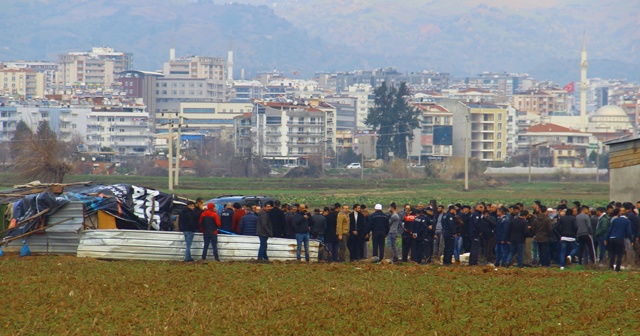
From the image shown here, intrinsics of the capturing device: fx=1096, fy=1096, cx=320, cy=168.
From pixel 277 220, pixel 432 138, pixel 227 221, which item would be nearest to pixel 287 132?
pixel 432 138

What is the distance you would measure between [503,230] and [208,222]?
21.4ft

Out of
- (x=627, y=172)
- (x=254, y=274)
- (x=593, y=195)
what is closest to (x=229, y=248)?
(x=254, y=274)

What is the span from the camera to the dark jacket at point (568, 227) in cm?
2400

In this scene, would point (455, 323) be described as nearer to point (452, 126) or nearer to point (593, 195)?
point (593, 195)

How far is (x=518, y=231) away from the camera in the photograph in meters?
24.0

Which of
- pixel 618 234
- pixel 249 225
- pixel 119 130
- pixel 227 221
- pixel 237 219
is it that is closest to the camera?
pixel 618 234

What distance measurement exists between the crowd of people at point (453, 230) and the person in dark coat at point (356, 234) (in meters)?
0.02

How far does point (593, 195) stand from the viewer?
7162 centimetres

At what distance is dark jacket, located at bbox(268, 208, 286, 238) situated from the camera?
24.9 metres

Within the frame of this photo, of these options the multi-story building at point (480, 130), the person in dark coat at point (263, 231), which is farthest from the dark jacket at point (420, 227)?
the multi-story building at point (480, 130)

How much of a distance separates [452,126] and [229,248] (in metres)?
125

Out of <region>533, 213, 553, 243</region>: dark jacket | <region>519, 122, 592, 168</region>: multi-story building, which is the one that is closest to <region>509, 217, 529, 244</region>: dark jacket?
<region>533, 213, 553, 243</region>: dark jacket

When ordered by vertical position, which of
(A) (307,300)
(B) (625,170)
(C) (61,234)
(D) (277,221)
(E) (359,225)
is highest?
(B) (625,170)

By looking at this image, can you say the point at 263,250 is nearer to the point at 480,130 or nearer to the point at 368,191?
the point at 368,191
